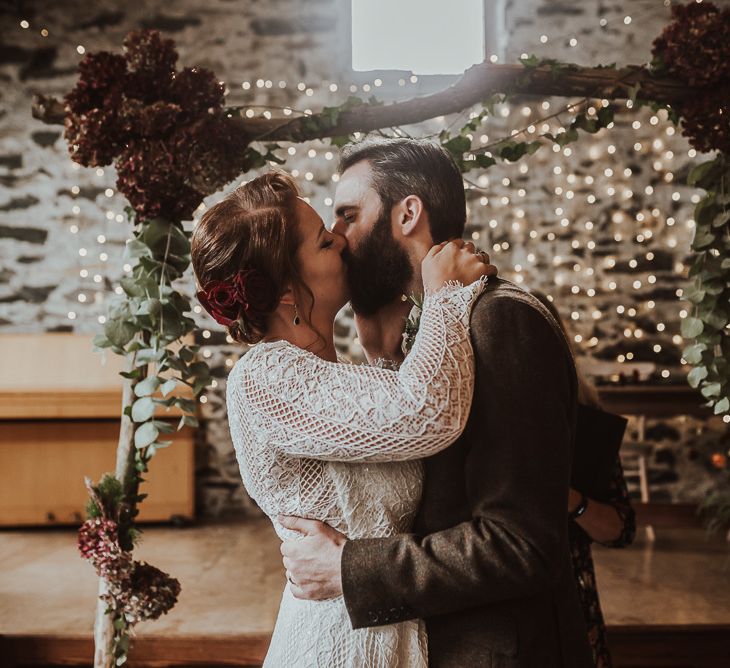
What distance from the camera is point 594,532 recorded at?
1.99 m

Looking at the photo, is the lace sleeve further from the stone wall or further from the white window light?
the white window light

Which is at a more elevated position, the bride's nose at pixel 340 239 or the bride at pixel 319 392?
the bride's nose at pixel 340 239

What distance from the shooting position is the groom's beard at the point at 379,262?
5.49 ft

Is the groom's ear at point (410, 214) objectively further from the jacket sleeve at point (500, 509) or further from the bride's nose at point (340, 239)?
the jacket sleeve at point (500, 509)

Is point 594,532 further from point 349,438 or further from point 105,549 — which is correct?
point 105,549

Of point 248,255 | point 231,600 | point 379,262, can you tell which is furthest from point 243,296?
point 231,600

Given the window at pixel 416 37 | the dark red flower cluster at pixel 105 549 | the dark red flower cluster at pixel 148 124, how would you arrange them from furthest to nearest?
1. the window at pixel 416 37
2. the dark red flower cluster at pixel 105 549
3. the dark red flower cluster at pixel 148 124

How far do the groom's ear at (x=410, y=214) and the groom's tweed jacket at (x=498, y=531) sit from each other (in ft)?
1.30

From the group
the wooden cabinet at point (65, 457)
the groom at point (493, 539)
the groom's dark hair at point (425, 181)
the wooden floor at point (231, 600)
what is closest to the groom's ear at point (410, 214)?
the groom's dark hair at point (425, 181)

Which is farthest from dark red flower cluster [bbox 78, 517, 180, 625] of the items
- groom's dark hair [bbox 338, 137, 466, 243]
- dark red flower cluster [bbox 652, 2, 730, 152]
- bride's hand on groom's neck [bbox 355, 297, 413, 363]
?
dark red flower cluster [bbox 652, 2, 730, 152]

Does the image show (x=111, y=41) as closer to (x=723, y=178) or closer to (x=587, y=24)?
(x=587, y=24)

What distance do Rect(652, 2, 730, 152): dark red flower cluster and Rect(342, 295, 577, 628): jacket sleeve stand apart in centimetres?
125

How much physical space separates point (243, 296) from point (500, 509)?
0.60 meters

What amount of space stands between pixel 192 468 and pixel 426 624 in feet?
14.3
